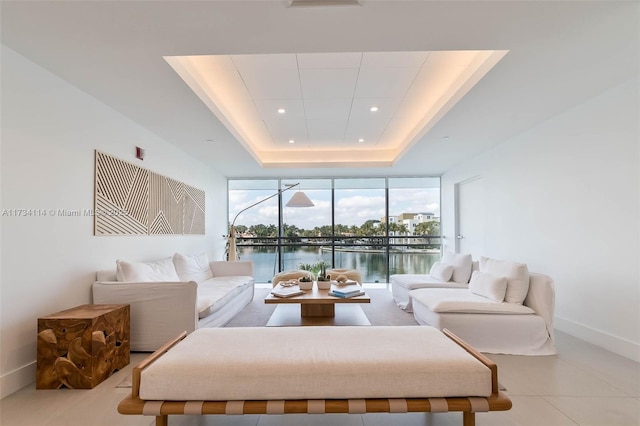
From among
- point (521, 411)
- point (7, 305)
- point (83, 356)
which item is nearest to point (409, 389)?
point (521, 411)

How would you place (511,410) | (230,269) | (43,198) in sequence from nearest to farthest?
1. (511,410)
2. (43,198)
3. (230,269)

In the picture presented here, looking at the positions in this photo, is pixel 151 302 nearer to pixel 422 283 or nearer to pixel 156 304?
pixel 156 304

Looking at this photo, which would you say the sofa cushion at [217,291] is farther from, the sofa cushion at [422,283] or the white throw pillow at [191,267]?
the sofa cushion at [422,283]

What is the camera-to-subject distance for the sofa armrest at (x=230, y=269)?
522 centimetres

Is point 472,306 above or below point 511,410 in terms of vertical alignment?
above

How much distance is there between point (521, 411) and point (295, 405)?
1533mm

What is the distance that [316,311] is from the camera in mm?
3846

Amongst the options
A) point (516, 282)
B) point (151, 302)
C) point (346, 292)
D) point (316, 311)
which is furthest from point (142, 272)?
point (516, 282)

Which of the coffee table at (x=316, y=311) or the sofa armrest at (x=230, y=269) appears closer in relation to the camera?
the coffee table at (x=316, y=311)

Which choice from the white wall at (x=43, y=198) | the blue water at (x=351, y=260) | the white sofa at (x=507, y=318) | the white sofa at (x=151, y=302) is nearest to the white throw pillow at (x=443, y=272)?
the white sofa at (x=507, y=318)

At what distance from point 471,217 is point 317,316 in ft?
12.3

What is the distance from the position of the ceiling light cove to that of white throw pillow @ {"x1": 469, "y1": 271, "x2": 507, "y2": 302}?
1898mm

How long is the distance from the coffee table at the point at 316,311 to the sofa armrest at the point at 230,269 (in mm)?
1281

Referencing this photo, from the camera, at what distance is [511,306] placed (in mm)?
3074
